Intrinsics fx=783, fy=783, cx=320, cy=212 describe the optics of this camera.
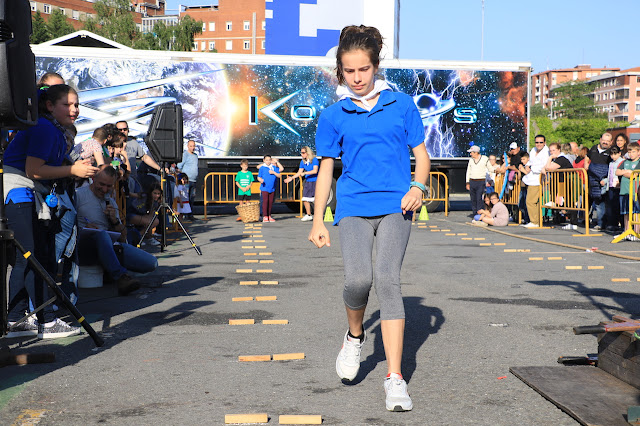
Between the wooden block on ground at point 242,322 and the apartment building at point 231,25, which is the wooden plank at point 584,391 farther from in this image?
the apartment building at point 231,25

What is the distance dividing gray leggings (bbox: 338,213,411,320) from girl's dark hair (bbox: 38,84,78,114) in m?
2.74

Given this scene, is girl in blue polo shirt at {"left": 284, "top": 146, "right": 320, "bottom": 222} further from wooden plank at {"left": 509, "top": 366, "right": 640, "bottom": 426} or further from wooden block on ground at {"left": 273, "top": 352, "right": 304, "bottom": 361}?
wooden plank at {"left": 509, "top": 366, "right": 640, "bottom": 426}

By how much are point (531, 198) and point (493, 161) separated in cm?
283

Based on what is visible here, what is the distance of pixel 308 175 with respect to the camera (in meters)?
19.6

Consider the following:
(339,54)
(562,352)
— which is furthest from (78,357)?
(562,352)

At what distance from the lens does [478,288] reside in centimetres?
812

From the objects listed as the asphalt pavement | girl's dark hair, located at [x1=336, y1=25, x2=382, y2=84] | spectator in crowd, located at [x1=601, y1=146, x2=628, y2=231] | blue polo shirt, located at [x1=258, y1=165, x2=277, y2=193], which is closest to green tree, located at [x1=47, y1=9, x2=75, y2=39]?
blue polo shirt, located at [x1=258, y1=165, x2=277, y2=193]

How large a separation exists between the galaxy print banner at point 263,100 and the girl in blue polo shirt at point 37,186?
44.7 feet

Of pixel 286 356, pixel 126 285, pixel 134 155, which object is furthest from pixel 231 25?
pixel 286 356

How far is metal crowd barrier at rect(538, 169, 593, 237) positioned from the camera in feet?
51.2

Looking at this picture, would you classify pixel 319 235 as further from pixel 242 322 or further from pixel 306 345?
pixel 242 322

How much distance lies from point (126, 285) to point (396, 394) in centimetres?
442

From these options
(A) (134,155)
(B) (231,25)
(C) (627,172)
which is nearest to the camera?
(A) (134,155)

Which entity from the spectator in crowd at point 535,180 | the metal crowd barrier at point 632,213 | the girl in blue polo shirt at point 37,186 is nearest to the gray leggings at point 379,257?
Result: the girl in blue polo shirt at point 37,186
